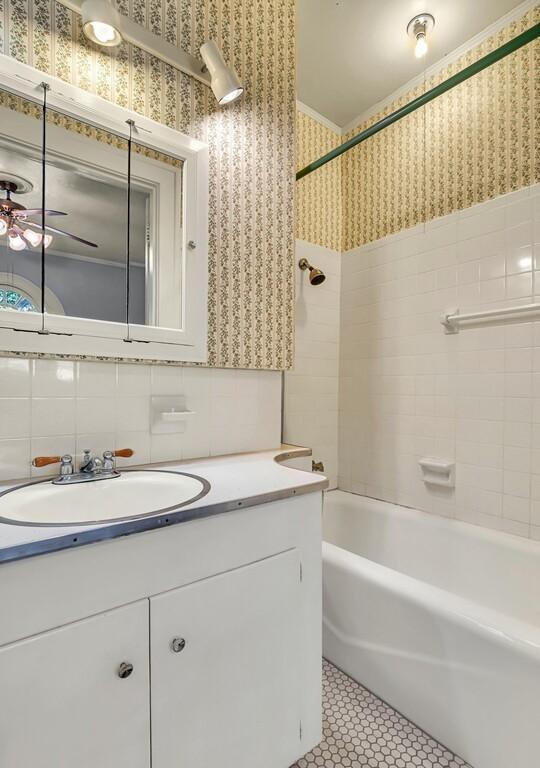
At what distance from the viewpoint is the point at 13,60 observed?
105 cm

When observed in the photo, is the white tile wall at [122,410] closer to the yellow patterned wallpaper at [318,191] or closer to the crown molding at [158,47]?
the crown molding at [158,47]

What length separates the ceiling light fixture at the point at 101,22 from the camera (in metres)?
1.10

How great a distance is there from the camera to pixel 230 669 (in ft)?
2.96

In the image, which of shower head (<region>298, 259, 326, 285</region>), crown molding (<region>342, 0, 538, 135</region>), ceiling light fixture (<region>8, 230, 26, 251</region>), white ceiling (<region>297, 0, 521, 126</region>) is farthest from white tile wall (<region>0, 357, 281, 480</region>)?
crown molding (<region>342, 0, 538, 135</region>)

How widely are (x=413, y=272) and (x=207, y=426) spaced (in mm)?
1407

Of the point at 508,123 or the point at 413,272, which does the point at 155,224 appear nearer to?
the point at 413,272

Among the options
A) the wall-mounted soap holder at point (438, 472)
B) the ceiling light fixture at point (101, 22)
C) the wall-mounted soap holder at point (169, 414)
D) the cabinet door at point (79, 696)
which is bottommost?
the cabinet door at point (79, 696)

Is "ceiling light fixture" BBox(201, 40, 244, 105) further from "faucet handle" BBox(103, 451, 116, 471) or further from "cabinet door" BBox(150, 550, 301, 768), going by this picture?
"cabinet door" BBox(150, 550, 301, 768)

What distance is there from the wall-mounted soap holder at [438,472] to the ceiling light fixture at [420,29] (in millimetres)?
1936

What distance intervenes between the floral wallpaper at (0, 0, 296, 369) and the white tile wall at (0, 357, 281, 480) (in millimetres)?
121

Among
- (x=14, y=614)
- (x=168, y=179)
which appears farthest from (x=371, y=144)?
(x=14, y=614)

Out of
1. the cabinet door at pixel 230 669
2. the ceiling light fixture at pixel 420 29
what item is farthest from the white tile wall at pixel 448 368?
the cabinet door at pixel 230 669

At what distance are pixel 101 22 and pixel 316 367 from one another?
5.67 ft

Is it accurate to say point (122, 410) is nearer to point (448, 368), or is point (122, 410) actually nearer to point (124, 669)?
point (124, 669)
